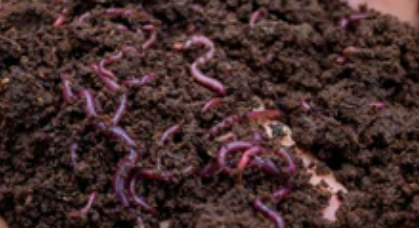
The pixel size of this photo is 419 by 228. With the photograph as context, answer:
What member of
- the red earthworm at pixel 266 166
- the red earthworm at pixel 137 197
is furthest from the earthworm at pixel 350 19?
the red earthworm at pixel 137 197

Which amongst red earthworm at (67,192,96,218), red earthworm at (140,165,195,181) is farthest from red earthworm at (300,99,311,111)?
red earthworm at (67,192,96,218)

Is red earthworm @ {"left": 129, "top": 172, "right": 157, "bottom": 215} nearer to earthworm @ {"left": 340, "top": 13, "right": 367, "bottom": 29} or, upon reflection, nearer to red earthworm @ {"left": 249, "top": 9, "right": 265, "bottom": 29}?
red earthworm @ {"left": 249, "top": 9, "right": 265, "bottom": 29}

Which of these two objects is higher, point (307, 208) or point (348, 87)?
point (348, 87)

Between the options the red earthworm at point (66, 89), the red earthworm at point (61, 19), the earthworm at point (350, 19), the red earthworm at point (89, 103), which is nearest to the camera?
the red earthworm at point (89, 103)

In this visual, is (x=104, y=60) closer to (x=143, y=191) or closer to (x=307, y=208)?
(x=143, y=191)

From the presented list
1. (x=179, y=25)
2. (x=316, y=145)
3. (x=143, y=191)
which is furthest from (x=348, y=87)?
(x=143, y=191)

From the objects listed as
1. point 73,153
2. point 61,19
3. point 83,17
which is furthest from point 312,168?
point 61,19

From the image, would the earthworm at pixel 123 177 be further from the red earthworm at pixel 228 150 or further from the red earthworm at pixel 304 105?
the red earthworm at pixel 304 105
